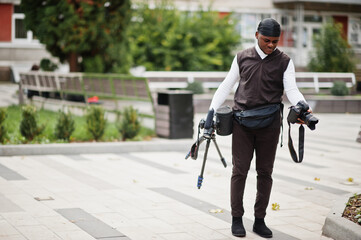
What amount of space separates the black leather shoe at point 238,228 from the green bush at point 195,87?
52.3 feet

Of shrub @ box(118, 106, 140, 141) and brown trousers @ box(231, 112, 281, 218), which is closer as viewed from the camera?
brown trousers @ box(231, 112, 281, 218)

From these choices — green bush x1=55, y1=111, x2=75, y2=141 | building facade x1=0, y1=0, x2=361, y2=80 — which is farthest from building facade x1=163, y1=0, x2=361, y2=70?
green bush x1=55, y1=111, x2=75, y2=141

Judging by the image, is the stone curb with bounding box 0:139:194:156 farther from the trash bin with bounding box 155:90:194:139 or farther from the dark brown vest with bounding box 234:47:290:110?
the dark brown vest with bounding box 234:47:290:110

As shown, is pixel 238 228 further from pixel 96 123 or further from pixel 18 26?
pixel 18 26

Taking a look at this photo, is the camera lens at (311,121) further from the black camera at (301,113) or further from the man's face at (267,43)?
the man's face at (267,43)

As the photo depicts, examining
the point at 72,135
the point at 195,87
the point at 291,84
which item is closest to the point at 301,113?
the point at 291,84

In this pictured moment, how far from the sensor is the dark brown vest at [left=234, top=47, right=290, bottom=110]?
5859 millimetres

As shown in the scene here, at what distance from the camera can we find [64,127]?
11969 mm

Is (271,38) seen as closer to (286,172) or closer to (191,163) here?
(286,172)

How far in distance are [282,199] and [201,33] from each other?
860 inches

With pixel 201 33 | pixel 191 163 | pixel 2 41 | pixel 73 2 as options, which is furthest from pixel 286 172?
pixel 2 41

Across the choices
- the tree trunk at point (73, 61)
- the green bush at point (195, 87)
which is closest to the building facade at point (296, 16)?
the tree trunk at point (73, 61)

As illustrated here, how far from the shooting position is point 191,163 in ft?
34.9

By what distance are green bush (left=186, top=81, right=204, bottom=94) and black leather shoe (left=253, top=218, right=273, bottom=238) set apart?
1585 centimetres
